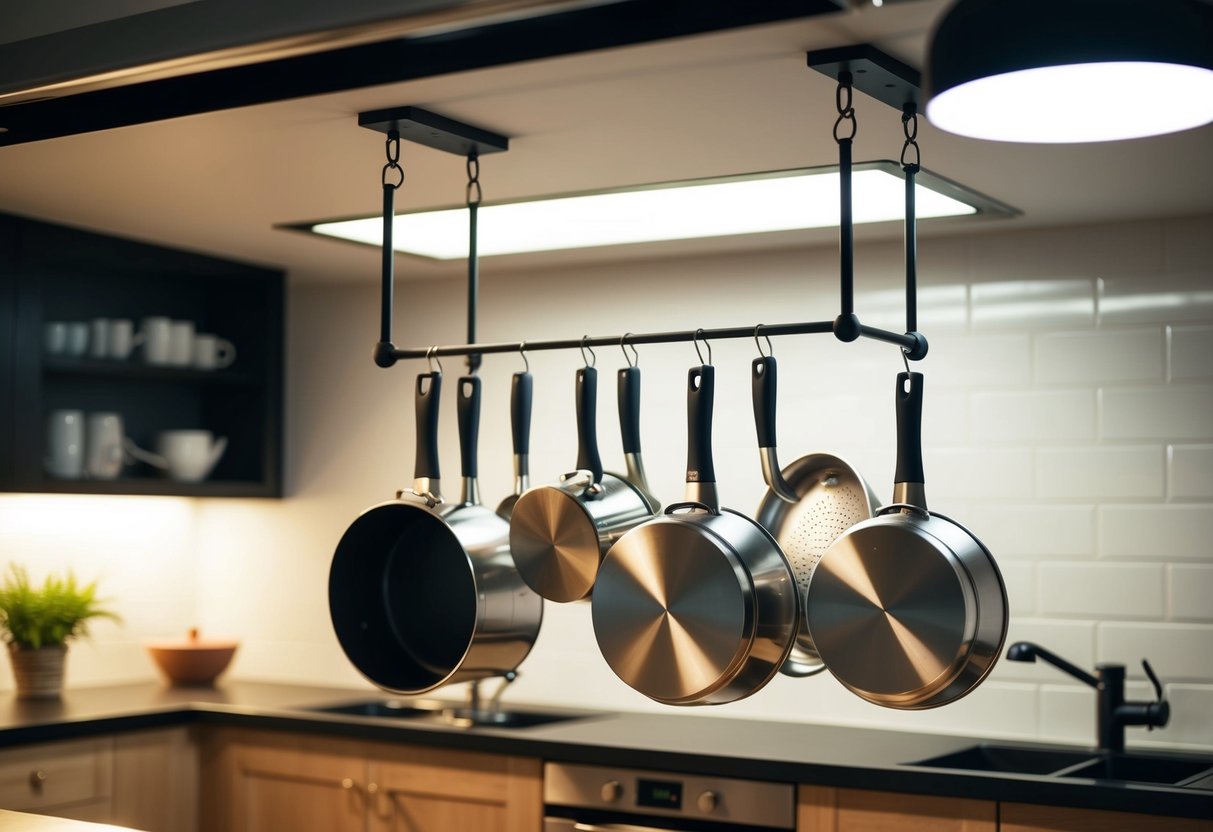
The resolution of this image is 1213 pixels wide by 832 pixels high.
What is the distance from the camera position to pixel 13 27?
96.7 inches

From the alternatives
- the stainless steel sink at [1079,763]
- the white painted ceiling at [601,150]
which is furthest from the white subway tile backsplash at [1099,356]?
the stainless steel sink at [1079,763]

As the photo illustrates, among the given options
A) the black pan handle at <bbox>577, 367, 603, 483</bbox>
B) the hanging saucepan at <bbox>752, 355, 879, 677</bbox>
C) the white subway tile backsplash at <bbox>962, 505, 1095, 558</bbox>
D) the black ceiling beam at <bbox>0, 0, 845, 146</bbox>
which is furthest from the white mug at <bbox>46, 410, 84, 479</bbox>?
the white subway tile backsplash at <bbox>962, 505, 1095, 558</bbox>

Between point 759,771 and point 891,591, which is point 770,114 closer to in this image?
point 891,591

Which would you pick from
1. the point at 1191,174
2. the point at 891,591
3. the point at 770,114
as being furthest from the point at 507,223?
the point at 891,591

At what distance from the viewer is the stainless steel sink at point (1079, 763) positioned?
A: 2.88 metres

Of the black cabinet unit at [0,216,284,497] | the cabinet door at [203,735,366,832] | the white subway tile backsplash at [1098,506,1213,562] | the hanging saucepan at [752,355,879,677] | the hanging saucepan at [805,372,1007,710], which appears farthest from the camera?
the black cabinet unit at [0,216,284,497]

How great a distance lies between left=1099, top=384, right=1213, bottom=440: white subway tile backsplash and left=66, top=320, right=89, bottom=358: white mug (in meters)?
2.63

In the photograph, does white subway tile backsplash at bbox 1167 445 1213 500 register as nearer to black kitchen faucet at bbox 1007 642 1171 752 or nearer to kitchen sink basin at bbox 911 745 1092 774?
black kitchen faucet at bbox 1007 642 1171 752

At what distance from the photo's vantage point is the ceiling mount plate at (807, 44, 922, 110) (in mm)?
2051

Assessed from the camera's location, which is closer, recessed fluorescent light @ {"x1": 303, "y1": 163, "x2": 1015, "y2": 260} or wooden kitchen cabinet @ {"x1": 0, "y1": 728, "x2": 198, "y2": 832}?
recessed fluorescent light @ {"x1": 303, "y1": 163, "x2": 1015, "y2": 260}

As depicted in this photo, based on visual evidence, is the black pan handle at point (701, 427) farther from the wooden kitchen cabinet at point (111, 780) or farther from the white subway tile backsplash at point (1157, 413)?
the wooden kitchen cabinet at point (111, 780)

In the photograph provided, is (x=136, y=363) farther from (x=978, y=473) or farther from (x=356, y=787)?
(x=978, y=473)

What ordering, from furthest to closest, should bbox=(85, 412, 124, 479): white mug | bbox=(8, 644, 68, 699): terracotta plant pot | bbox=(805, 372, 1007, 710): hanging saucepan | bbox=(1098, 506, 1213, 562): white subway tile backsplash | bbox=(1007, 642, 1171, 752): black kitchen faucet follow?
bbox=(85, 412, 124, 479): white mug
bbox=(8, 644, 68, 699): terracotta plant pot
bbox=(1098, 506, 1213, 562): white subway tile backsplash
bbox=(1007, 642, 1171, 752): black kitchen faucet
bbox=(805, 372, 1007, 710): hanging saucepan

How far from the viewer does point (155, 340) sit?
3.99 metres
